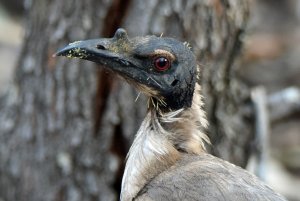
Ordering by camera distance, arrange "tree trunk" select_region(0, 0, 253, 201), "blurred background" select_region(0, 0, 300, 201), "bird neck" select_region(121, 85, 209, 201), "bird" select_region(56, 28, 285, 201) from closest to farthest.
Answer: "bird" select_region(56, 28, 285, 201) → "bird neck" select_region(121, 85, 209, 201) → "tree trunk" select_region(0, 0, 253, 201) → "blurred background" select_region(0, 0, 300, 201)

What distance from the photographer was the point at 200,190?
4156 millimetres

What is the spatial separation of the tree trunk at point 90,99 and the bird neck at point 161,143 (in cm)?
87

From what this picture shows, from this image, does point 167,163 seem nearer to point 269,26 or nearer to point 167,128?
point 167,128

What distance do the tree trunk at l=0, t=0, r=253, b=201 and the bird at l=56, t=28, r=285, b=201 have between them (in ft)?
3.08

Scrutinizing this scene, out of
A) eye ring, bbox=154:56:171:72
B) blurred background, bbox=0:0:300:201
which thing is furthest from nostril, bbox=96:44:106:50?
blurred background, bbox=0:0:300:201

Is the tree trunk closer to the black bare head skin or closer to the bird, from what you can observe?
the bird

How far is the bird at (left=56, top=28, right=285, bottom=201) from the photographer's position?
13.7ft

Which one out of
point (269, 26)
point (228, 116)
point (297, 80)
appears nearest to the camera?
point (228, 116)

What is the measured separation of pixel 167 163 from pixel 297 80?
5886 mm

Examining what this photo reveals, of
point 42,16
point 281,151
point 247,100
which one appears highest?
point 42,16

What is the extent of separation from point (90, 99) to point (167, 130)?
1.26 meters

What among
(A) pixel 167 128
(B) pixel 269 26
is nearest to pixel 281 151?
(B) pixel 269 26

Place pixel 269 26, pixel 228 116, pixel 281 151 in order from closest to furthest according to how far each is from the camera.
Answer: pixel 228 116 → pixel 281 151 → pixel 269 26

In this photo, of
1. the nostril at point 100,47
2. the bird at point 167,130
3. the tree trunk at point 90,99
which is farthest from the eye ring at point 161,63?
the tree trunk at point 90,99
